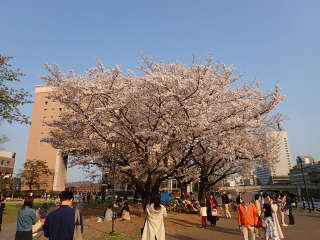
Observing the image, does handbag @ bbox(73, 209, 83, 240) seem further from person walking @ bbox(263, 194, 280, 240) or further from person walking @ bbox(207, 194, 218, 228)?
person walking @ bbox(207, 194, 218, 228)

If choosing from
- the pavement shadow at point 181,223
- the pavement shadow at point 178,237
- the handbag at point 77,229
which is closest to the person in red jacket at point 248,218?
the pavement shadow at point 178,237

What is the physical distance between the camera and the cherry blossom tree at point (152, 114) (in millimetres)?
12219

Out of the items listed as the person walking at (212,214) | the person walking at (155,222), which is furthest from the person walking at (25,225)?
the person walking at (212,214)

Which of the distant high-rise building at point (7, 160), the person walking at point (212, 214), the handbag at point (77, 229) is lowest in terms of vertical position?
the person walking at point (212, 214)

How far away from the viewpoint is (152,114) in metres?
13.5

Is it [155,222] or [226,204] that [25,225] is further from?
[226,204]

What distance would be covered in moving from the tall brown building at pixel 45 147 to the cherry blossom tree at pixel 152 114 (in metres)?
53.4

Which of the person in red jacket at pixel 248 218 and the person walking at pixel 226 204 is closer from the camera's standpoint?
the person in red jacket at pixel 248 218

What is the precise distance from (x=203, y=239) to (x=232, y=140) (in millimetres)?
6341

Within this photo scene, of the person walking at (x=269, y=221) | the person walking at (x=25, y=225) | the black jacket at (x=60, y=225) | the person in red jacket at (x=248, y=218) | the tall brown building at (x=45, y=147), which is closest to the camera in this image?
the black jacket at (x=60, y=225)

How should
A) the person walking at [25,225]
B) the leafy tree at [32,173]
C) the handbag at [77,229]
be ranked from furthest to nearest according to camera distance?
the leafy tree at [32,173] → the handbag at [77,229] → the person walking at [25,225]

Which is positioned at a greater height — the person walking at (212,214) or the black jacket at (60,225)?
the black jacket at (60,225)

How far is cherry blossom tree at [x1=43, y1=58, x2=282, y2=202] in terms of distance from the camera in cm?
1222

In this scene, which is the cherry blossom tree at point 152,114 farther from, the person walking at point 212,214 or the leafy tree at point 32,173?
the leafy tree at point 32,173
